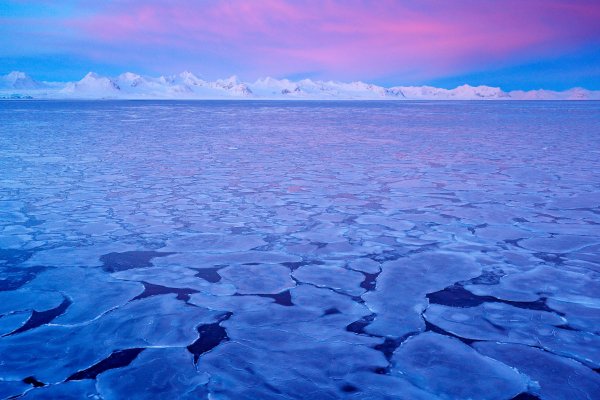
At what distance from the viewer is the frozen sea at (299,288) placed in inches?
91.2

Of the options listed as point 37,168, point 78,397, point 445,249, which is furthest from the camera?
point 37,168

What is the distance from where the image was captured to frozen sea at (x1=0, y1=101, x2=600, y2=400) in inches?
91.2

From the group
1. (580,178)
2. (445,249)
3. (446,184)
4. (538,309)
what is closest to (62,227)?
(445,249)

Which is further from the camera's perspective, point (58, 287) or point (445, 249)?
point (445, 249)

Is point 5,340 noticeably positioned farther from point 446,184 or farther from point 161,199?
point 446,184

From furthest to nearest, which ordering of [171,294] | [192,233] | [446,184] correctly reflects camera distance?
1. [446,184]
2. [192,233]
3. [171,294]

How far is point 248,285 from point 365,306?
0.84 m

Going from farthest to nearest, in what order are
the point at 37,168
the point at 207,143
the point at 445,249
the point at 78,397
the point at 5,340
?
the point at 207,143
the point at 37,168
the point at 445,249
the point at 5,340
the point at 78,397

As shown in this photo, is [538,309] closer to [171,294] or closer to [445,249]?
[445,249]

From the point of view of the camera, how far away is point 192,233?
4.51 metres

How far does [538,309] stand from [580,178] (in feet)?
16.5

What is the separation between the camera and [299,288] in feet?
10.9

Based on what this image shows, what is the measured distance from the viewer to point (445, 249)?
4074 millimetres

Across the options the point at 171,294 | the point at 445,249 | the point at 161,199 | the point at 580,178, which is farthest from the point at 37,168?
the point at 580,178
